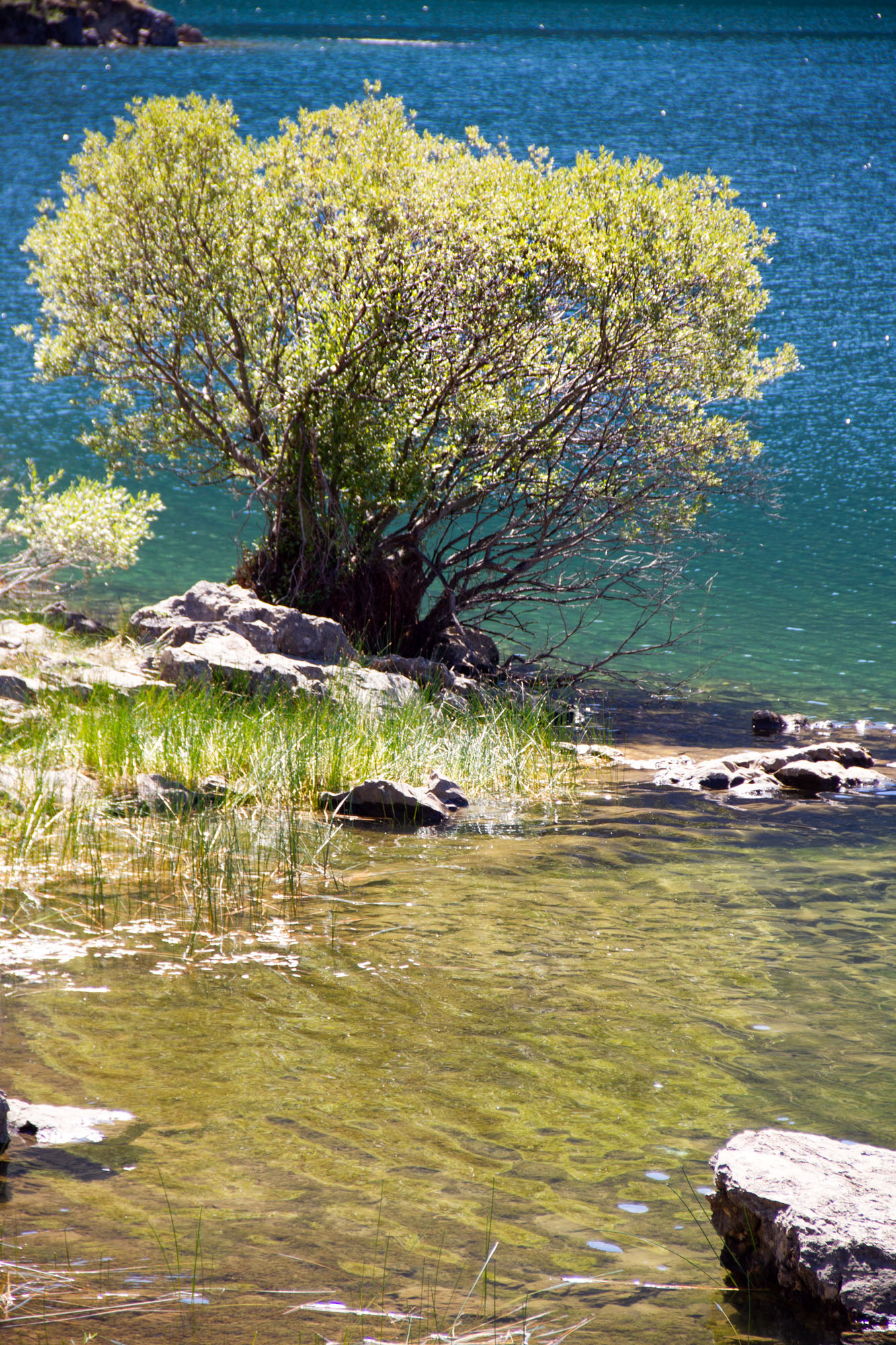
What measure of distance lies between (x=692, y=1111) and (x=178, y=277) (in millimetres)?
14777

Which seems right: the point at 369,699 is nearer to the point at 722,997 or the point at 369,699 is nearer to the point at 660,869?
the point at 660,869

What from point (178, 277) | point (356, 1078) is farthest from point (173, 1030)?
point (178, 277)

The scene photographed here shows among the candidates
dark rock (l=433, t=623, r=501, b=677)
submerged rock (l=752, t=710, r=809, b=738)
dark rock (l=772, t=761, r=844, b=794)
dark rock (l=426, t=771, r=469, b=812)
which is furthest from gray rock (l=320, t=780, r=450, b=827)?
submerged rock (l=752, t=710, r=809, b=738)

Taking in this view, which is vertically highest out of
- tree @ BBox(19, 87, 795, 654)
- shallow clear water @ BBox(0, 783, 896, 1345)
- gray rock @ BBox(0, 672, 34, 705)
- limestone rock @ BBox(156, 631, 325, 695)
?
tree @ BBox(19, 87, 795, 654)

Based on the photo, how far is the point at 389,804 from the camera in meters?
10.3

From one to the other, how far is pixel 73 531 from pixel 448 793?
7.99 m

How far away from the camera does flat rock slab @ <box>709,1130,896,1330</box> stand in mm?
3807

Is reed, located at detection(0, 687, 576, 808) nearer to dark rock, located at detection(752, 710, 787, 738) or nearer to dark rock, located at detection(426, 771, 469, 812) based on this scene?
dark rock, located at detection(426, 771, 469, 812)

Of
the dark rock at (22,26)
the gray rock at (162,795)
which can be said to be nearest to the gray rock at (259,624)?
the gray rock at (162,795)

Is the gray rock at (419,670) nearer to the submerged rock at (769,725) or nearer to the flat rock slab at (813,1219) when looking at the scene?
the submerged rock at (769,725)

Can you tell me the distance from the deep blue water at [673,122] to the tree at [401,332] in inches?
645

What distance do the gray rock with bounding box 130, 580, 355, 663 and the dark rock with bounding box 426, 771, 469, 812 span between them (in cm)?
380

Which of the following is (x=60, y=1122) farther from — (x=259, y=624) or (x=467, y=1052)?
(x=259, y=624)

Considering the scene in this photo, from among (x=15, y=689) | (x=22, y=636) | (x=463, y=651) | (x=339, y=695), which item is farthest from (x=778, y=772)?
(x=22, y=636)
